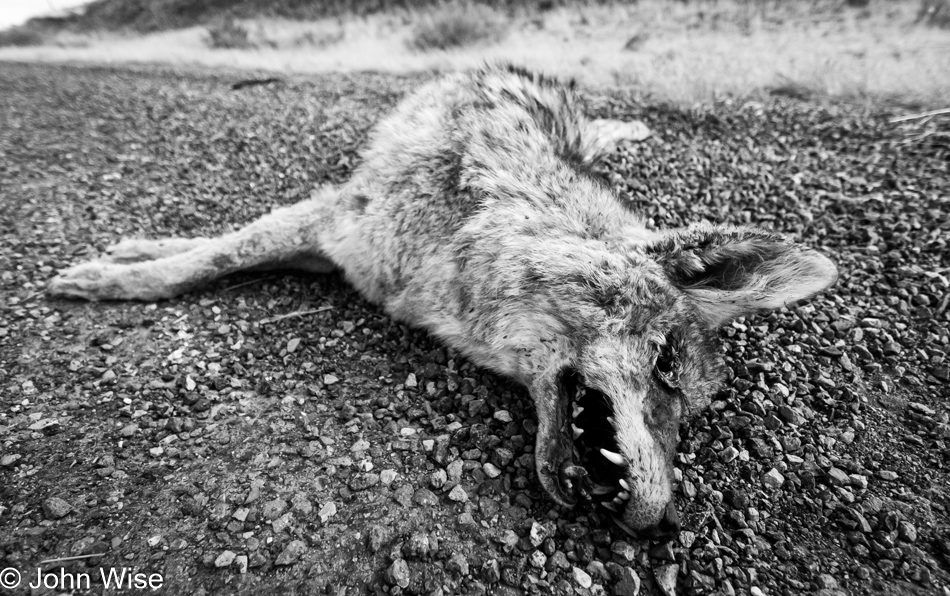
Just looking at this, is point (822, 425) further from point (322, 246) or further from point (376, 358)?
point (322, 246)

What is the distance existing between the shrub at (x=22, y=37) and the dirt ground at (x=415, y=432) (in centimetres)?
2288

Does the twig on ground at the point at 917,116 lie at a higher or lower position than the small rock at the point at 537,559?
higher

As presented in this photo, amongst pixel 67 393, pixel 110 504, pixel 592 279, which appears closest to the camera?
pixel 110 504

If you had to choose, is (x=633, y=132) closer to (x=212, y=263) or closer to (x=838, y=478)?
(x=838, y=478)

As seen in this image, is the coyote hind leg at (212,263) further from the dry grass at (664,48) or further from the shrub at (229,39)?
the shrub at (229,39)

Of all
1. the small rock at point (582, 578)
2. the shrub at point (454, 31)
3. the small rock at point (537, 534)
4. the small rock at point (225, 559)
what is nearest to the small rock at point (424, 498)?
the small rock at point (537, 534)

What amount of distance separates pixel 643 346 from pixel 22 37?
30.1m

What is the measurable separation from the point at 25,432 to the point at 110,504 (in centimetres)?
80

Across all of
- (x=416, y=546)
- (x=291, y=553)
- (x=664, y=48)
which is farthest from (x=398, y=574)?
(x=664, y=48)

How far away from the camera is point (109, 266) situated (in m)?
3.70

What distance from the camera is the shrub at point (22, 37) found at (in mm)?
20016

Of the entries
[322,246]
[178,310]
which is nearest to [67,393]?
[178,310]

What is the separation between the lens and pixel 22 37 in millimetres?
20594

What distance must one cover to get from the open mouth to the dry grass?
556 centimetres
